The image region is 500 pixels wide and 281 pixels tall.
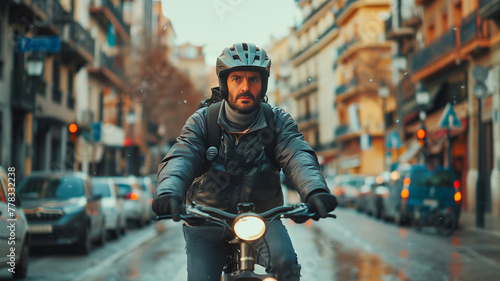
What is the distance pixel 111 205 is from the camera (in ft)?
60.6

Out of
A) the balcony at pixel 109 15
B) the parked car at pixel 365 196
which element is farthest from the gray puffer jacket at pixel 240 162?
the balcony at pixel 109 15

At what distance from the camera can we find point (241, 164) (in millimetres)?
4184

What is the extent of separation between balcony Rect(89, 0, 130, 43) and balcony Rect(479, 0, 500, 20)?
70.4 feet

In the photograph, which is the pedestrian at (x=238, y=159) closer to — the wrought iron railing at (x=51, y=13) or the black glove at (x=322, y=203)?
the black glove at (x=322, y=203)

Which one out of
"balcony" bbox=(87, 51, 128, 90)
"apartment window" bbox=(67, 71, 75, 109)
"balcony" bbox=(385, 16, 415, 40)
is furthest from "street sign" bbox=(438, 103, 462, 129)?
"balcony" bbox=(87, 51, 128, 90)

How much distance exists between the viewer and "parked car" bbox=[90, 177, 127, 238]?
18.2 meters

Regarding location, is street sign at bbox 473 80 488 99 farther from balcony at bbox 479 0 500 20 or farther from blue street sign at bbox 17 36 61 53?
blue street sign at bbox 17 36 61 53

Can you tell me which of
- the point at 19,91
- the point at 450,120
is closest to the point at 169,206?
the point at 450,120

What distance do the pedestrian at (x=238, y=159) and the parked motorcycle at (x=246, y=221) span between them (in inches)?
5.6

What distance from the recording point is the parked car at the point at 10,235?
9336mm

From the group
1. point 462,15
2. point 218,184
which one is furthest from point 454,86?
point 218,184

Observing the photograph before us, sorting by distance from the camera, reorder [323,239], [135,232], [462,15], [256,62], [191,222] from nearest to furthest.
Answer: [191,222] → [256,62] → [323,239] → [135,232] → [462,15]

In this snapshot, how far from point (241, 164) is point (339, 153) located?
160 ft

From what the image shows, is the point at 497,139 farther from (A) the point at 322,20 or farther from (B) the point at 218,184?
(B) the point at 218,184
